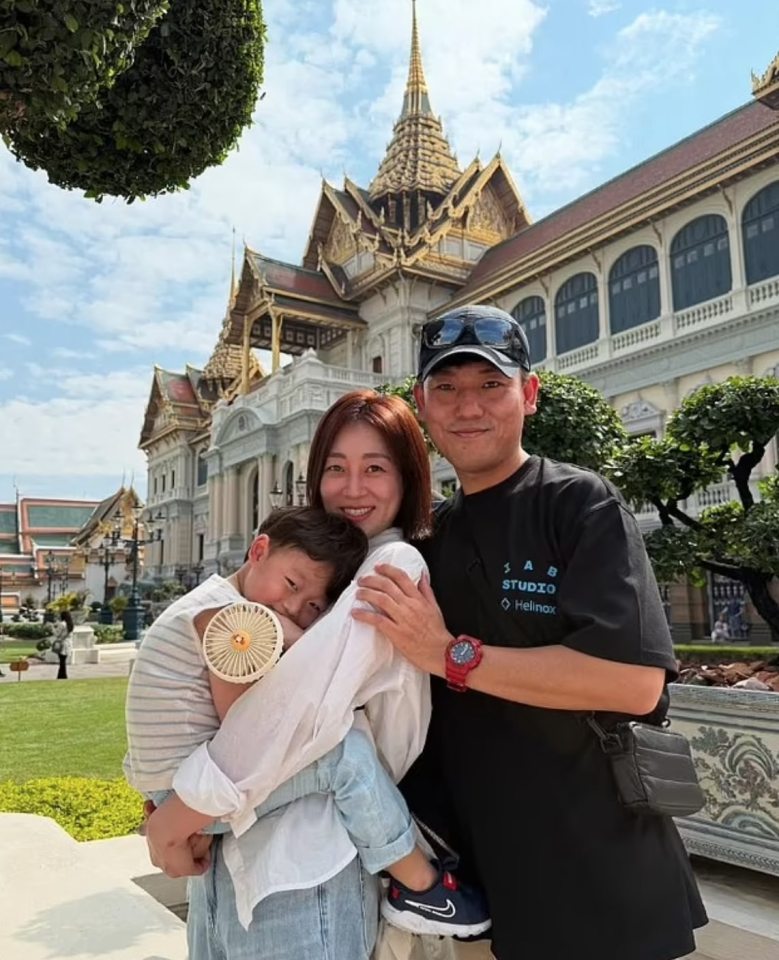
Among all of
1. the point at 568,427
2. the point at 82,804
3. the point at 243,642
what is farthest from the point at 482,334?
the point at 82,804

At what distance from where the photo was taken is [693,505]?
18.1 meters

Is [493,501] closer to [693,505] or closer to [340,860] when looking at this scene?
[340,860]

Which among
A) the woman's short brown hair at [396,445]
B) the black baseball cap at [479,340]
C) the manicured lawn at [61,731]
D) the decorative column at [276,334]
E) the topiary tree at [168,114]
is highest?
the decorative column at [276,334]

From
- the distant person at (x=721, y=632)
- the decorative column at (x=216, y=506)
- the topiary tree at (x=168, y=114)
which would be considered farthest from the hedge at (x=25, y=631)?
the topiary tree at (x=168, y=114)

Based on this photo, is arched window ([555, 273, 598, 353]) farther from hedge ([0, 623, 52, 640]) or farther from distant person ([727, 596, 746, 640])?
hedge ([0, 623, 52, 640])

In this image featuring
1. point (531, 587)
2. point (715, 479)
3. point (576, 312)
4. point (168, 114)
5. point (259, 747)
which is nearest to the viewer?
point (259, 747)

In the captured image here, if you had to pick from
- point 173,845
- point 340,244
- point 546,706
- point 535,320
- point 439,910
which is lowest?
point 439,910

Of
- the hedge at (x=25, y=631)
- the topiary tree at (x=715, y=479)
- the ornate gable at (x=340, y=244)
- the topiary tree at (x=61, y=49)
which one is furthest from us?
the ornate gable at (x=340, y=244)

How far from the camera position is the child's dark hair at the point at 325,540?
4.74 ft

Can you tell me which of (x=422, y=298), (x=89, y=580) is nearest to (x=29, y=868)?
(x=422, y=298)

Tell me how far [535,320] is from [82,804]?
20891 mm

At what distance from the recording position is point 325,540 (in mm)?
1453

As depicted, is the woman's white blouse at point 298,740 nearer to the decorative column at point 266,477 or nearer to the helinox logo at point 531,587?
the helinox logo at point 531,587

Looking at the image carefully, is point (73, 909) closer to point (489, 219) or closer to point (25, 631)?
point (489, 219)
